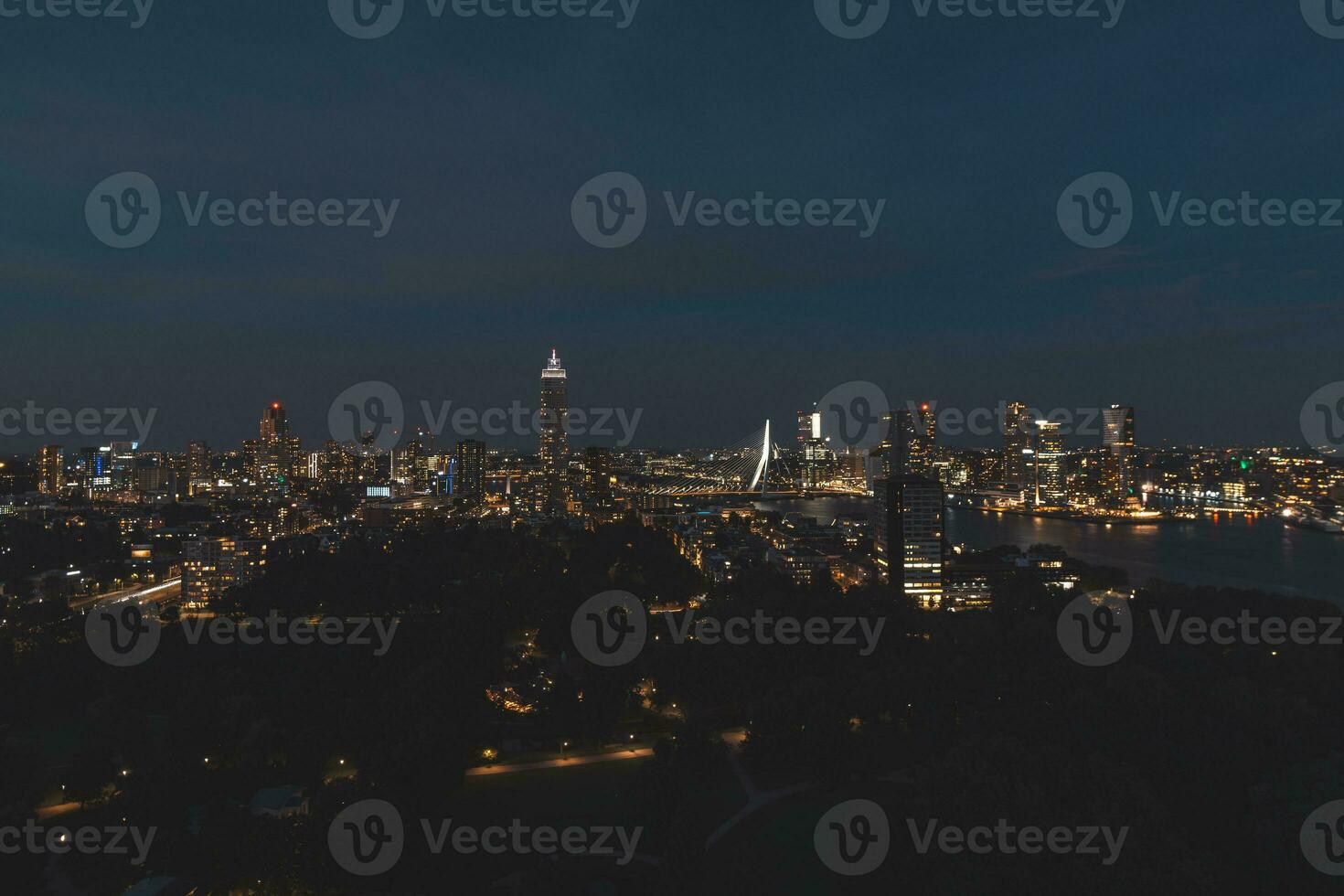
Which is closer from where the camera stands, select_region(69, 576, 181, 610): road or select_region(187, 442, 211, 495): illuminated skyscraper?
select_region(69, 576, 181, 610): road

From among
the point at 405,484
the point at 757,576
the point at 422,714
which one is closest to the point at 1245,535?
the point at 757,576

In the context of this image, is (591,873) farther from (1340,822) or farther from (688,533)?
(688,533)

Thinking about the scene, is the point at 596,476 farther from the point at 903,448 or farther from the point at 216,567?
the point at 216,567

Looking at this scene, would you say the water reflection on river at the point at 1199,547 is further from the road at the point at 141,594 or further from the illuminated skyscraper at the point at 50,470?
the illuminated skyscraper at the point at 50,470

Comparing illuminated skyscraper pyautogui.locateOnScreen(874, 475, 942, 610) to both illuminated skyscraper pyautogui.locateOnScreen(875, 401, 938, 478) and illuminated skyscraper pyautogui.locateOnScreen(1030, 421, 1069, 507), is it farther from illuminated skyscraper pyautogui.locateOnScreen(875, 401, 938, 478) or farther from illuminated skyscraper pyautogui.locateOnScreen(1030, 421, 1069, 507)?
illuminated skyscraper pyautogui.locateOnScreen(1030, 421, 1069, 507)

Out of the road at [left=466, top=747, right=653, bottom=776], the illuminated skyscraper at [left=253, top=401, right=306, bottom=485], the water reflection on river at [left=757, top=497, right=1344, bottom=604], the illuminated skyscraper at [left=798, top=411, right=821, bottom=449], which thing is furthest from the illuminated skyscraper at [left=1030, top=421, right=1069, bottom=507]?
the illuminated skyscraper at [left=253, top=401, right=306, bottom=485]
